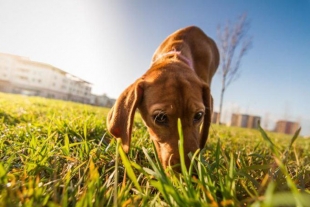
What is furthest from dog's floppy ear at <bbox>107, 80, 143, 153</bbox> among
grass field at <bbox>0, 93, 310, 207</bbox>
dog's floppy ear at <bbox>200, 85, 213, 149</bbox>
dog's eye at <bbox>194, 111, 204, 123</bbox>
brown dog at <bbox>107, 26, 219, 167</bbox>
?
dog's floppy ear at <bbox>200, 85, 213, 149</bbox>

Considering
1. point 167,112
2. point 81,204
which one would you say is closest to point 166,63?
point 167,112

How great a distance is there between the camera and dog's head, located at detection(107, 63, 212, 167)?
2465 millimetres

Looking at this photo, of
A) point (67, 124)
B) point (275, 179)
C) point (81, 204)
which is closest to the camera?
point (81, 204)

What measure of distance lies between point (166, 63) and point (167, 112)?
1040 millimetres

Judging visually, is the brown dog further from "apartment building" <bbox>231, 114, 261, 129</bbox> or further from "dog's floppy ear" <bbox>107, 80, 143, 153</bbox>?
"apartment building" <bbox>231, 114, 261, 129</bbox>

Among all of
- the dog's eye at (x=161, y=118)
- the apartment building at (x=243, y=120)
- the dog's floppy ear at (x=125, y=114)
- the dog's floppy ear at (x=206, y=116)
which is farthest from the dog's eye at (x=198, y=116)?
the apartment building at (x=243, y=120)

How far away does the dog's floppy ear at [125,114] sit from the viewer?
2.43 meters

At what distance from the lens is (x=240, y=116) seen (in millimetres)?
38125

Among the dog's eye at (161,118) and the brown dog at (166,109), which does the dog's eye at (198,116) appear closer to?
the brown dog at (166,109)

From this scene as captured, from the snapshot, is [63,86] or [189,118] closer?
[189,118]

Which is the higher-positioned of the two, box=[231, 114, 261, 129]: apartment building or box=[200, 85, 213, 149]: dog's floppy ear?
box=[231, 114, 261, 129]: apartment building

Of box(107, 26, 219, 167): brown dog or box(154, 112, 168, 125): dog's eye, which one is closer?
box(107, 26, 219, 167): brown dog

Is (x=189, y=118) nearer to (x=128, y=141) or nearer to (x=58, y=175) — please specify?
(x=128, y=141)

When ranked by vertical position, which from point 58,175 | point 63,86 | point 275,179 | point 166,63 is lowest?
point 58,175
